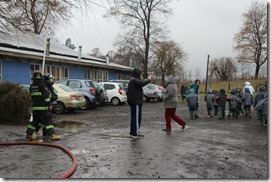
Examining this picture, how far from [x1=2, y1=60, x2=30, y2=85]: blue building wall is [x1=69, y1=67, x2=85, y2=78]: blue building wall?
18.5 ft

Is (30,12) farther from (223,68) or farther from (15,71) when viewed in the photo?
(223,68)

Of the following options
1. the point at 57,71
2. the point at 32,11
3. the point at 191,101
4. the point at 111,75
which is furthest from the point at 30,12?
the point at 111,75

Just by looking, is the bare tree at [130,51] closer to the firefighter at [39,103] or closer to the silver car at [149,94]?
the silver car at [149,94]

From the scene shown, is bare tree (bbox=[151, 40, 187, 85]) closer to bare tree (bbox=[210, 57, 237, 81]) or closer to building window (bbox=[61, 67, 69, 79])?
bare tree (bbox=[210, 57, 237, 81])

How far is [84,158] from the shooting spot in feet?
20.4

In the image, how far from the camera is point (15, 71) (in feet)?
70.3

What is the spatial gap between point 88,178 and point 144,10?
41.7 meters

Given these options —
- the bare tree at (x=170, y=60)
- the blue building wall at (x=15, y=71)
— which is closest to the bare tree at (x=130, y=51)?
the bare tree at (x=170, y=60)

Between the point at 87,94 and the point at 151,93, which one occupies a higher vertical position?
the point at 151,93

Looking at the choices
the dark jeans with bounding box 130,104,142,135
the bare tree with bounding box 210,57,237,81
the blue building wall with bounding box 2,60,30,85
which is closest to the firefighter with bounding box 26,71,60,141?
the dark jeans with bounding box 130,104,142,135

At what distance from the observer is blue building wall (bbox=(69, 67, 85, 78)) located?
28.0m

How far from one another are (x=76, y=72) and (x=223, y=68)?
56586 mm

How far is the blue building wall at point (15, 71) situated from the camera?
2059cm

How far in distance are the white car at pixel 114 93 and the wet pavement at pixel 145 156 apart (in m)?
11.6
